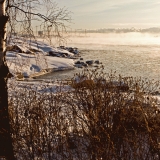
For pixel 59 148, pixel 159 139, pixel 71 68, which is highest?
pixel 159 139

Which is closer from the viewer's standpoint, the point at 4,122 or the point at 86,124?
the point at 86,124

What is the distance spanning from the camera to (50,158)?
467 cm

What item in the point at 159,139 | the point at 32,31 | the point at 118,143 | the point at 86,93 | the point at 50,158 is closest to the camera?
the point at 159,139

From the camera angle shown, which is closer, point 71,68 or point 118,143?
point 118,143

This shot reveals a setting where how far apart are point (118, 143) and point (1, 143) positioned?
2.02 metres

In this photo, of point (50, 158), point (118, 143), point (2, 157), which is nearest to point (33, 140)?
point (50, 158)

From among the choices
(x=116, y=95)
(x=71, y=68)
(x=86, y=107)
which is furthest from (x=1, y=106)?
(x=71, y=68)

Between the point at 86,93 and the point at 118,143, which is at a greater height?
the point at 86,93

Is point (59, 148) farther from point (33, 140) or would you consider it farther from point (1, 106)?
point (1, 106)

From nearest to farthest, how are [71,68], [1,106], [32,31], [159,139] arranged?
[159,139], [1,106], [32,31], [71,68]

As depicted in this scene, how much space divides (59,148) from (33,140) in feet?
1.54

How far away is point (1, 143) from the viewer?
5.05 meters

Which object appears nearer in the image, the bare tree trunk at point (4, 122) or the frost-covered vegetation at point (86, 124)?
the frost-covered vegetation at point (86, 124)

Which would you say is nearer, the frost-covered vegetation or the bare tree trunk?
the frost-covered vegetation
